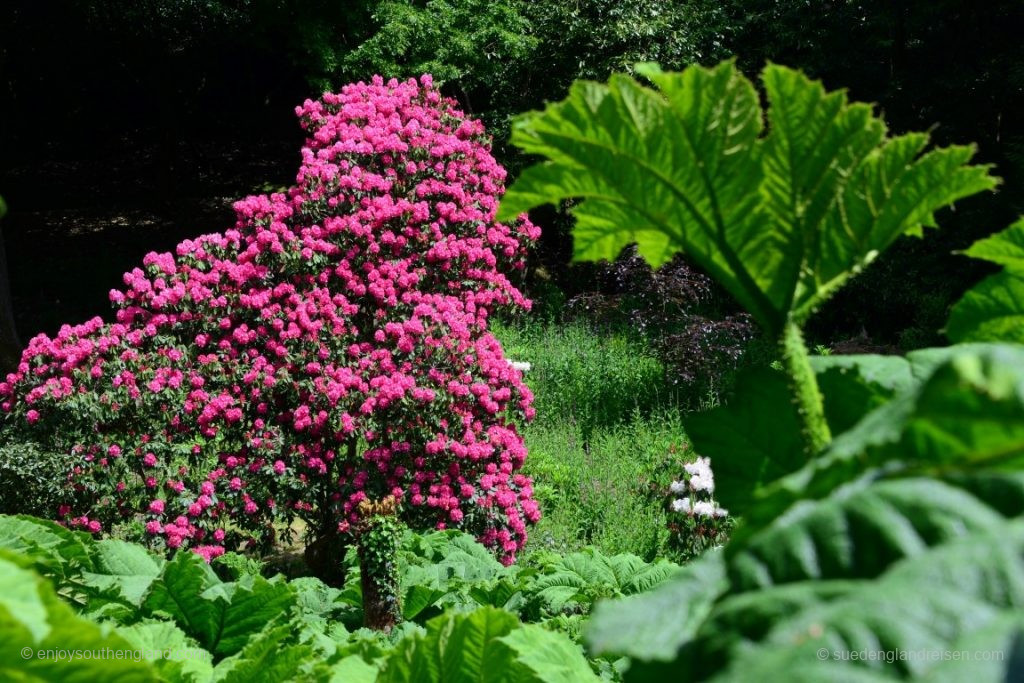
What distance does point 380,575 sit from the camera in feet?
12.1

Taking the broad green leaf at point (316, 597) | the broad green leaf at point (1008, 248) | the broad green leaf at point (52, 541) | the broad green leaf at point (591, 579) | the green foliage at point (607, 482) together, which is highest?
the broad green leaf at point (1008, 248)

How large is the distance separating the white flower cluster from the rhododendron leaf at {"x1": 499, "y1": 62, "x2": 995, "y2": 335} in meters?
4.97

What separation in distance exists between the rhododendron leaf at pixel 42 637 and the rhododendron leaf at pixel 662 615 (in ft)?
1.06

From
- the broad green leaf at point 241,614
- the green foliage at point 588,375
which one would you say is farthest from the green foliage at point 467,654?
the green foliage at point 588,375

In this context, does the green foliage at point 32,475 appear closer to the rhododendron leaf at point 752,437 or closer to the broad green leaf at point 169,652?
the broad green leaf at point 169,652

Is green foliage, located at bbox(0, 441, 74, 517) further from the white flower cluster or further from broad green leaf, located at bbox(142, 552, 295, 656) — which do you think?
the white flower cluster

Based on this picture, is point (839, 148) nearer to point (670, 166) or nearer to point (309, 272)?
point (670, 166)

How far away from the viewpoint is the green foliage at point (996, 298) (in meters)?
0.97

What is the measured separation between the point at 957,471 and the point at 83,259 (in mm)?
16022

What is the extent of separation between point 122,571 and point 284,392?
2.54m

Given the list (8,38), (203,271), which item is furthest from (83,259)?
(203,271)

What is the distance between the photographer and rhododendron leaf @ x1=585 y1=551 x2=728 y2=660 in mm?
523

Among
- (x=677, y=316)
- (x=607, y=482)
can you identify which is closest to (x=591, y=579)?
(x=607, y=482)

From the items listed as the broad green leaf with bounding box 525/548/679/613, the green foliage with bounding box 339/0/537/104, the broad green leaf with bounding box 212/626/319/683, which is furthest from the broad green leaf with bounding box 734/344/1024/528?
the green foliage with bounding box 339/0/537/104
